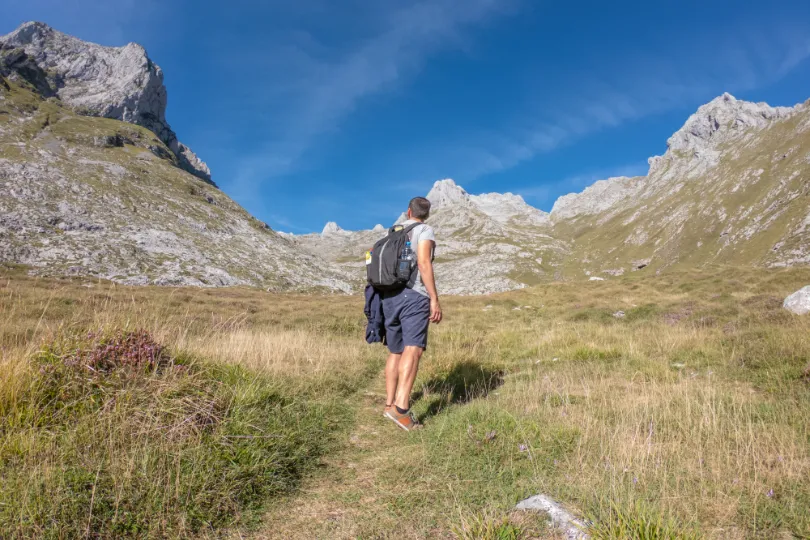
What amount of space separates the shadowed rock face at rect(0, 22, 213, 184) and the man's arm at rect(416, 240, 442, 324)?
178 metres

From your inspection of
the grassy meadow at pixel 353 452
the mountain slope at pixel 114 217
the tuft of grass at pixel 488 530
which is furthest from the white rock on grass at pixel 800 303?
the mountain slope at pixel 114 217

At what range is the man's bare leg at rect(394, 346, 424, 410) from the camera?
5.53 m

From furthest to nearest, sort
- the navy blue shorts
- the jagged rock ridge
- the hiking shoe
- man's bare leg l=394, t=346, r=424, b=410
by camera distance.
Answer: the jagged rock ridge < the navy blue shorts < man's bare leg l=394, t=346, r=424, b=410 < the hiking shoe

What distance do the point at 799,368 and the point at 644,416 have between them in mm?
3967

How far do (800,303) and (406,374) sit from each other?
47.5 ft

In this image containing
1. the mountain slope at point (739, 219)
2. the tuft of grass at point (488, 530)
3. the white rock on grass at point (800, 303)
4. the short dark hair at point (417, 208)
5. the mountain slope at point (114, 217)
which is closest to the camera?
the tuft of grass at point (488, 530)

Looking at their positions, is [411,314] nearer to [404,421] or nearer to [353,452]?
[404,421]

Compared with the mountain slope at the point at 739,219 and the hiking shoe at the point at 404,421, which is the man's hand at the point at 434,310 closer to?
the hiking shoe at the point at 404,421

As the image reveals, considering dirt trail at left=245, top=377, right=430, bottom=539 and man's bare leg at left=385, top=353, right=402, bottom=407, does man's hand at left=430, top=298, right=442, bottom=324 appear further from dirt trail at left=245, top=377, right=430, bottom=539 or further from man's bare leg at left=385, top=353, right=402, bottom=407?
dirt trail at left=245, top=377, right=430, bottom=539

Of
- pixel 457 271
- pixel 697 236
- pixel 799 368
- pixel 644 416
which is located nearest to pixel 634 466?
pixel 644 416

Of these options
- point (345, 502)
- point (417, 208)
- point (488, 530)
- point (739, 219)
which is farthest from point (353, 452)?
point (739, 219)

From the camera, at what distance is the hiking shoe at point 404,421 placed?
5.38 metres

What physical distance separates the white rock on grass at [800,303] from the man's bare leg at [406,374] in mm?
13334

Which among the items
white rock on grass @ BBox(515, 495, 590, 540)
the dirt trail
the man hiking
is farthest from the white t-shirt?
white rock on grass @ BBox(515, 495, 590, 540)
